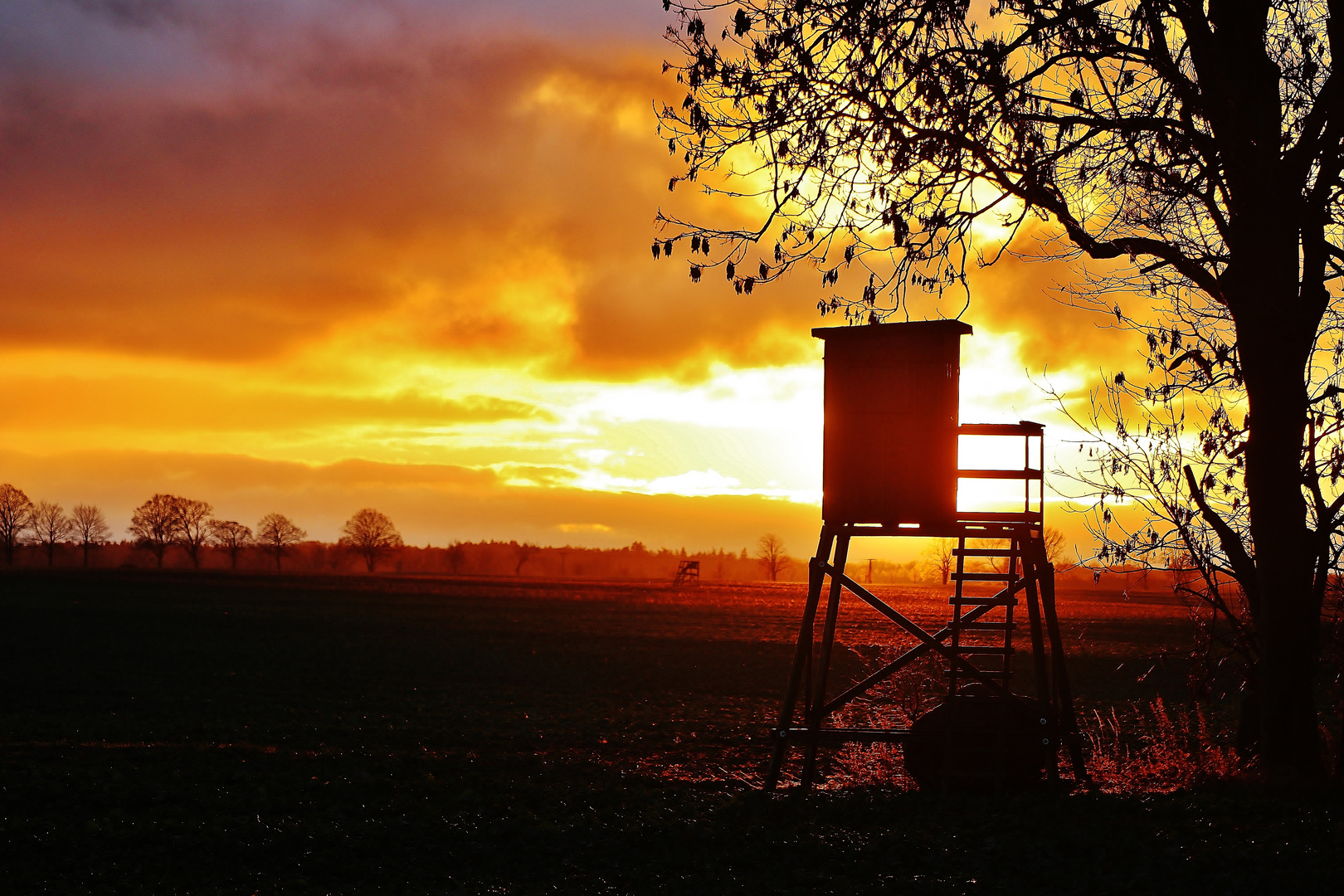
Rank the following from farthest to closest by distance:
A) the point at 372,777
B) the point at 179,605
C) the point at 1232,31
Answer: the point at 179,605, the point at 372,777, the point at 1232,31

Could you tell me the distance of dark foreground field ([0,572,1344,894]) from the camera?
923cm

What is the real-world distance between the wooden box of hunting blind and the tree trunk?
339 centimetres

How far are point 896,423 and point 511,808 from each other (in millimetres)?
6786

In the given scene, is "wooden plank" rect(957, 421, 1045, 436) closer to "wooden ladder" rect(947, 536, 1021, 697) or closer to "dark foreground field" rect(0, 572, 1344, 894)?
"wooden ladder" rect(947, 536, 1021, 697)

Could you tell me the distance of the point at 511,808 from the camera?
1159cm

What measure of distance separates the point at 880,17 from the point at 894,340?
4049 millimetres

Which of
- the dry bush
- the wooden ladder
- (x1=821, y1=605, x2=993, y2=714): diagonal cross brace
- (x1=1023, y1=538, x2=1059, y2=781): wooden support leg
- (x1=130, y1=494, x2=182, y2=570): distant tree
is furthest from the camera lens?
(x1=130, y1=494, x2=182, y2=570): distant tree

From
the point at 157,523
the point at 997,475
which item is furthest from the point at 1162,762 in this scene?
the point at 157,523

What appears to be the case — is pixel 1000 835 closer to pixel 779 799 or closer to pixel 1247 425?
pixel 779 799

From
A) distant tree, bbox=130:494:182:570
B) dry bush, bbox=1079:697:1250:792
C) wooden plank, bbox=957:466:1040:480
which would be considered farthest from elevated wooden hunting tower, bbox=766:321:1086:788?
distant tree, bbox=130:494:182:570

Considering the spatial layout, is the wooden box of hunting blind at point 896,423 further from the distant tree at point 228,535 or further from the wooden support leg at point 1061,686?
the distant tree at point 228,535

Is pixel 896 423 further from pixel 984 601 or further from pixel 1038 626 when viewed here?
pixel 1038 626

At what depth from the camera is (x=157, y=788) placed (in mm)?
11984

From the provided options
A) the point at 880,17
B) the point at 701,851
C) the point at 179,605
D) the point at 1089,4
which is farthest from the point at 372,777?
the point at 179,605
